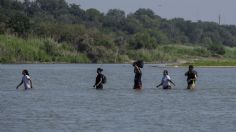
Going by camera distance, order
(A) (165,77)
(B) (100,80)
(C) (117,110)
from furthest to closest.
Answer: (A) (165,77)
(B) (100,80)
(C) (117,110)

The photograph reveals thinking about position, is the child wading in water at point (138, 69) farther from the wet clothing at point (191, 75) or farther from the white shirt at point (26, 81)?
the white shirt at point (26, 81)

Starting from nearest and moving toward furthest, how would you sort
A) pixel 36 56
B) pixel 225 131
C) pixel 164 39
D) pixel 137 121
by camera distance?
pixel 225 131, pixel 137 121, pixel 36 56, pixel 164 39

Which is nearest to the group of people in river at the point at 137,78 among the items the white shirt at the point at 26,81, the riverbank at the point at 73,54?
the white shirt at the point at 26,81

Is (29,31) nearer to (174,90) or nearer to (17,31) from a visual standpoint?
(17,31)

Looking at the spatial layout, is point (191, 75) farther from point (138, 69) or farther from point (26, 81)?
point (26, 81)

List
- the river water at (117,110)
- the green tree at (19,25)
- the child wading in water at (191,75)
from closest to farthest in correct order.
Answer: the river water at (117,110) → the child wading in water at (191,75) → the green tree at (19,25)

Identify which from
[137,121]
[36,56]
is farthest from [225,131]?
[36,56]

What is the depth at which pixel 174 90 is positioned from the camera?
47.9 m

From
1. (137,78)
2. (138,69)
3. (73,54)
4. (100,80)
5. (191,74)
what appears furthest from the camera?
(73,54)

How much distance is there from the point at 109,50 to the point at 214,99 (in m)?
89.7

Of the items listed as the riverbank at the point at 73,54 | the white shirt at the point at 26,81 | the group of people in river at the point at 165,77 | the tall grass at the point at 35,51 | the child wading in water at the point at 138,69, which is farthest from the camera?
the riverbank at the point at 73,54

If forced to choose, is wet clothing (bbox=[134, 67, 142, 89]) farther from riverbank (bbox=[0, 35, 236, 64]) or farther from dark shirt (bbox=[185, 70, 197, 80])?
riverbank (bbox=[0, 35, 236, 64])

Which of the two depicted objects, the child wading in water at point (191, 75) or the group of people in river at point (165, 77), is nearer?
the group of people in river at point (165, 77)

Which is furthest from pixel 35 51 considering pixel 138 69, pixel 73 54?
pixel 138 69
